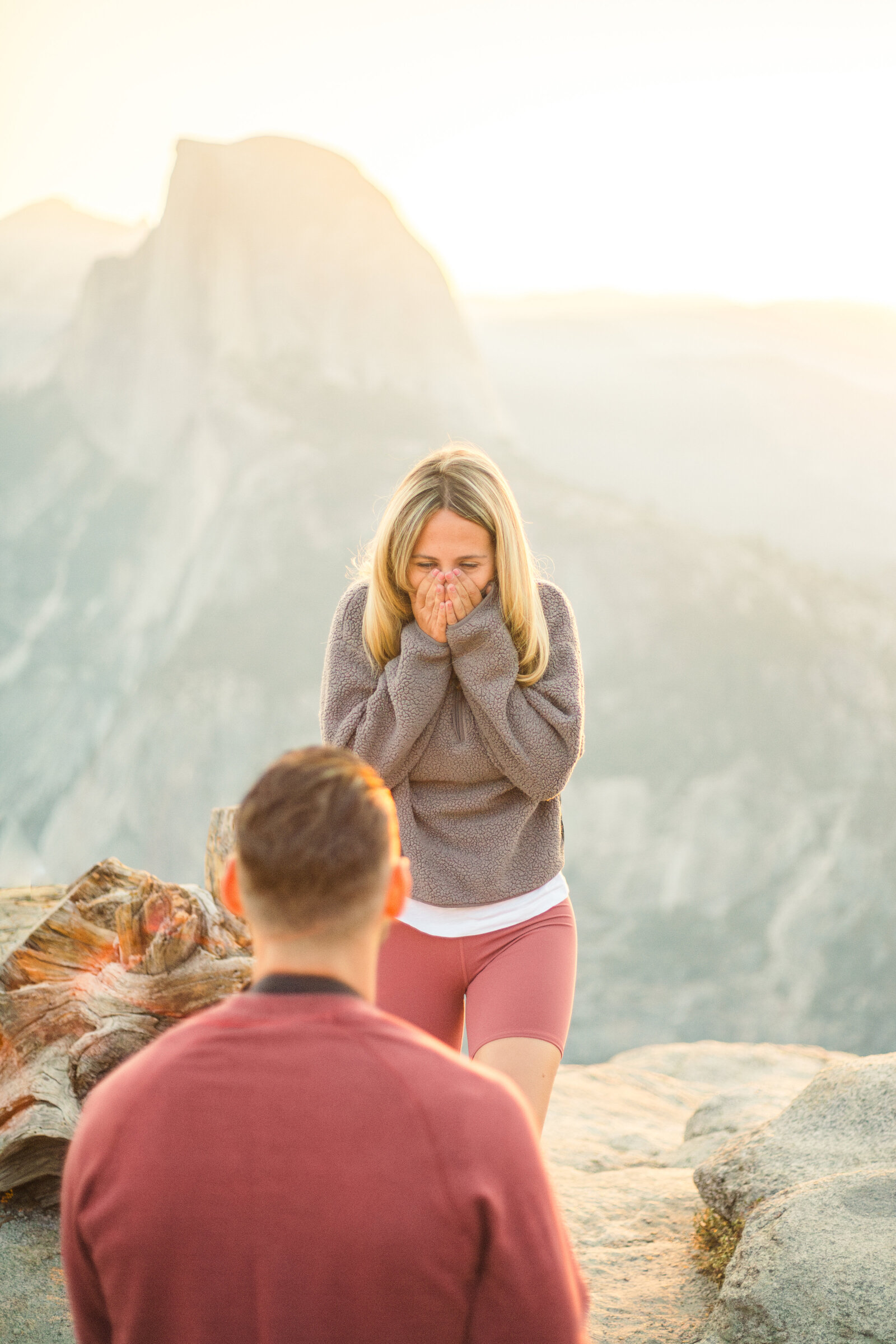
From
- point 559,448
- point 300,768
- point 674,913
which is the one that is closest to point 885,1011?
point 674,913

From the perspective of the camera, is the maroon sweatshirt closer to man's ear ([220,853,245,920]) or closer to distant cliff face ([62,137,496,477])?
man's ear ([220,853,245,920])

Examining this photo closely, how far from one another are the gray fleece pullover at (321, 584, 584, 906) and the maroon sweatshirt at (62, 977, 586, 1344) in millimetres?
1357

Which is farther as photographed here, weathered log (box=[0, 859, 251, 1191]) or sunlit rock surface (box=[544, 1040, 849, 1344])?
Answer: weathered log (box=[0, 859, 251, 1191])

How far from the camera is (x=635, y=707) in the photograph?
81.3ft

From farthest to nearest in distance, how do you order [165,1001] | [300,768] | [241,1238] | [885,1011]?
1. [885,1011]
2. [165,1001]
3. [300,768]
4. [241,1238]

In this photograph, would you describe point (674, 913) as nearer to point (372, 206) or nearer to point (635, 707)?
point (635, 707)

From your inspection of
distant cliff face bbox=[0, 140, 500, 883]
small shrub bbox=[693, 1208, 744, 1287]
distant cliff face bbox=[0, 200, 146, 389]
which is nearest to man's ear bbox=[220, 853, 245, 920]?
small shrub bbox=[693, 1208, 744, 1287]

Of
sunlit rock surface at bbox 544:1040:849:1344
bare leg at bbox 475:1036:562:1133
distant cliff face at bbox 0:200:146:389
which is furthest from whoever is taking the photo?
distant cliff face at bbox 0:200:146:389

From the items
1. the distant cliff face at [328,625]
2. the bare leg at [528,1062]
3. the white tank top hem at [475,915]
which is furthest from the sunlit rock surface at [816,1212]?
the distant cliff face at [328,625]

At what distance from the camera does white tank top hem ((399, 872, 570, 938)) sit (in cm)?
246

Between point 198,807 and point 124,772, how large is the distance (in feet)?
8.01

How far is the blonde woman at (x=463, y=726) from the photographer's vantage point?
2457 millimetres

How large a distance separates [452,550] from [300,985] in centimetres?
161

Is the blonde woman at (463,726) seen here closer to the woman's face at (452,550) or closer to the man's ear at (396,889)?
the woman's face at (452,550)
